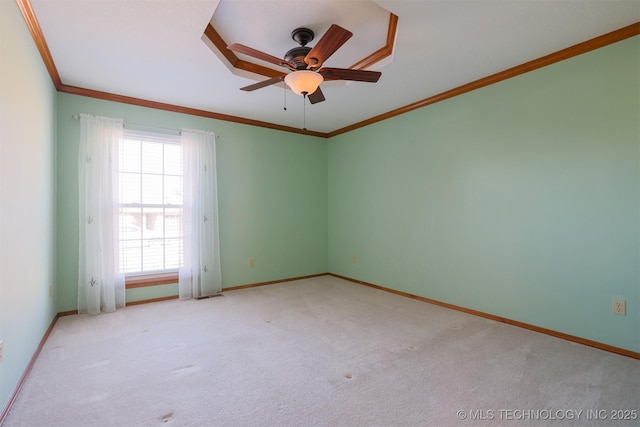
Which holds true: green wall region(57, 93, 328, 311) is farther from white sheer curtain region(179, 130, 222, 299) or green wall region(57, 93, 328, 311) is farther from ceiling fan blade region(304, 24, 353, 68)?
ceiling fan blade region(304, 24, 353, 68)

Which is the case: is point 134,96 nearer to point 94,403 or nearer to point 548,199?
point 94,403

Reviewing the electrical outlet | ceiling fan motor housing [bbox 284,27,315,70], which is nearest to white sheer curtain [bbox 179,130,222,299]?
ceiling fan motor housing [bbox 284,27,315,70]

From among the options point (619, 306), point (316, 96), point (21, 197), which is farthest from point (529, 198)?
point (21, 197)

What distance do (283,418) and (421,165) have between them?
10.4 ft

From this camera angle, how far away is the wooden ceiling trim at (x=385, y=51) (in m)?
2.24

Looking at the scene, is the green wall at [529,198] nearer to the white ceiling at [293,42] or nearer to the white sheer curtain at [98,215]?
the white ceiling at [293,42]

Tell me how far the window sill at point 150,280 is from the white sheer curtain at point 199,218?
0.48 feet

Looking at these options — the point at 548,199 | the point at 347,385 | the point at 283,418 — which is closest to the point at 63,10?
the point at 283,418

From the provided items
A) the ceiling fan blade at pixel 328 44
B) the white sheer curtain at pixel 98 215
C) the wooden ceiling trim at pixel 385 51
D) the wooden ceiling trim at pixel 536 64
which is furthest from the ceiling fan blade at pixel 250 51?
the white sheer curtain at pixel 98 215

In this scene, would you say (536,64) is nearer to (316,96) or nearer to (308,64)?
(316,96)

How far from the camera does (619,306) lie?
2.38 m

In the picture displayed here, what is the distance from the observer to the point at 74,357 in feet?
7.61

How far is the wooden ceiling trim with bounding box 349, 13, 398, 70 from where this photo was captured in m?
2.24

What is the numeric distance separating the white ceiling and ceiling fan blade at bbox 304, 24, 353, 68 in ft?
1.03
